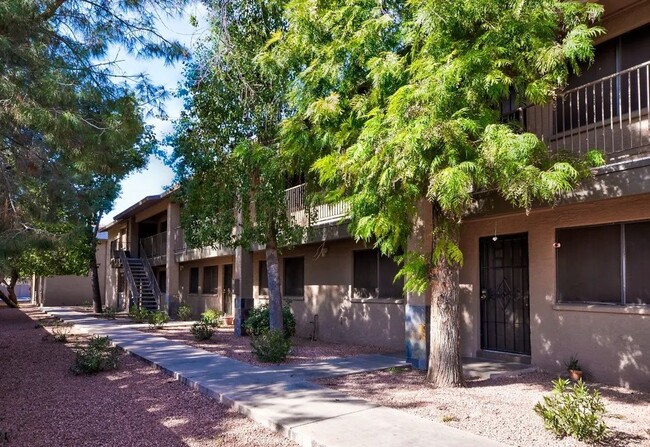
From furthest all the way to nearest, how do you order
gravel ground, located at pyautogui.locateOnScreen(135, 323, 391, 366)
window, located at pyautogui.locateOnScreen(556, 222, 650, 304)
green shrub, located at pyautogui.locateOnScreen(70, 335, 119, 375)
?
1. gravel ground, located at pyautogui.locateOnScreen(135, 323, 391, 366)
2. green shrub, located at pyautogui.locateOnScreen(70, 335, 119, 375)
3. window, located at pyautogui.locateOnScreen(556, 222, 650, 304)

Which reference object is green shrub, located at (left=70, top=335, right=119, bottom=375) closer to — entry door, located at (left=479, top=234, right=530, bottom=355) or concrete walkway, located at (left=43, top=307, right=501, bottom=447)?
concrete walkway, located at (left=43, top=307, right=501, bottom=447)

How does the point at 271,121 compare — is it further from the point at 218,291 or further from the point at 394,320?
the point at 218,291

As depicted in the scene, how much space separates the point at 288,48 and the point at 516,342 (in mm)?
6627

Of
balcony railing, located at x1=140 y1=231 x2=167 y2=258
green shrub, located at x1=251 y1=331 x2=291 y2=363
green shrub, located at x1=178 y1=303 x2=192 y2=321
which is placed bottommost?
green shrub, located at x1=178 y1=303 x2=192 y2=321

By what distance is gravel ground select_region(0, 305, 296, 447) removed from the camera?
242 inches

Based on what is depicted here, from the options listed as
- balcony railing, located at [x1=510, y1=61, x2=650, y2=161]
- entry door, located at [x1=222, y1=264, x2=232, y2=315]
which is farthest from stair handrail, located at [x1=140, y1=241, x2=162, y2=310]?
balcony railing, located at [x1=510, y1=61, x2=650, y2=161]

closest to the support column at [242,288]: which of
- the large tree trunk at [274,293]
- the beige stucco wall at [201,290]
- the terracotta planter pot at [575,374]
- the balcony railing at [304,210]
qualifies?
the balcony railing at [304,210]

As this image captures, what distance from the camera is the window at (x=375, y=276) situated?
13375mm

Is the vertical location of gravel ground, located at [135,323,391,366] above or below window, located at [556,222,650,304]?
below

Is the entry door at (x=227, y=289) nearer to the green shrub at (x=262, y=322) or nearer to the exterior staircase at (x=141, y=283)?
the exterior staircase at (x=141, y=283)

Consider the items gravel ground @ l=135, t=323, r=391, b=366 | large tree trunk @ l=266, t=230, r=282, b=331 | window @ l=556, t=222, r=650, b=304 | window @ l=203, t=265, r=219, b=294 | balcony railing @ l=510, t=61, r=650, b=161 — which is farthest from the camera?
window @ l=203, t=265, r=219, b=294

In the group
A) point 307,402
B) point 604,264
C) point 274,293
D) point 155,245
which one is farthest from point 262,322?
point 155,245

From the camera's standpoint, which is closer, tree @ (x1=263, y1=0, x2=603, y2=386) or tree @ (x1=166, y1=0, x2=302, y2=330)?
tree @ (x1=263, y1=0, x2=603, y2=386)

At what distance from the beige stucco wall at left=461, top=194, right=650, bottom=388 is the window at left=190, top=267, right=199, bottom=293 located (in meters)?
16.8
